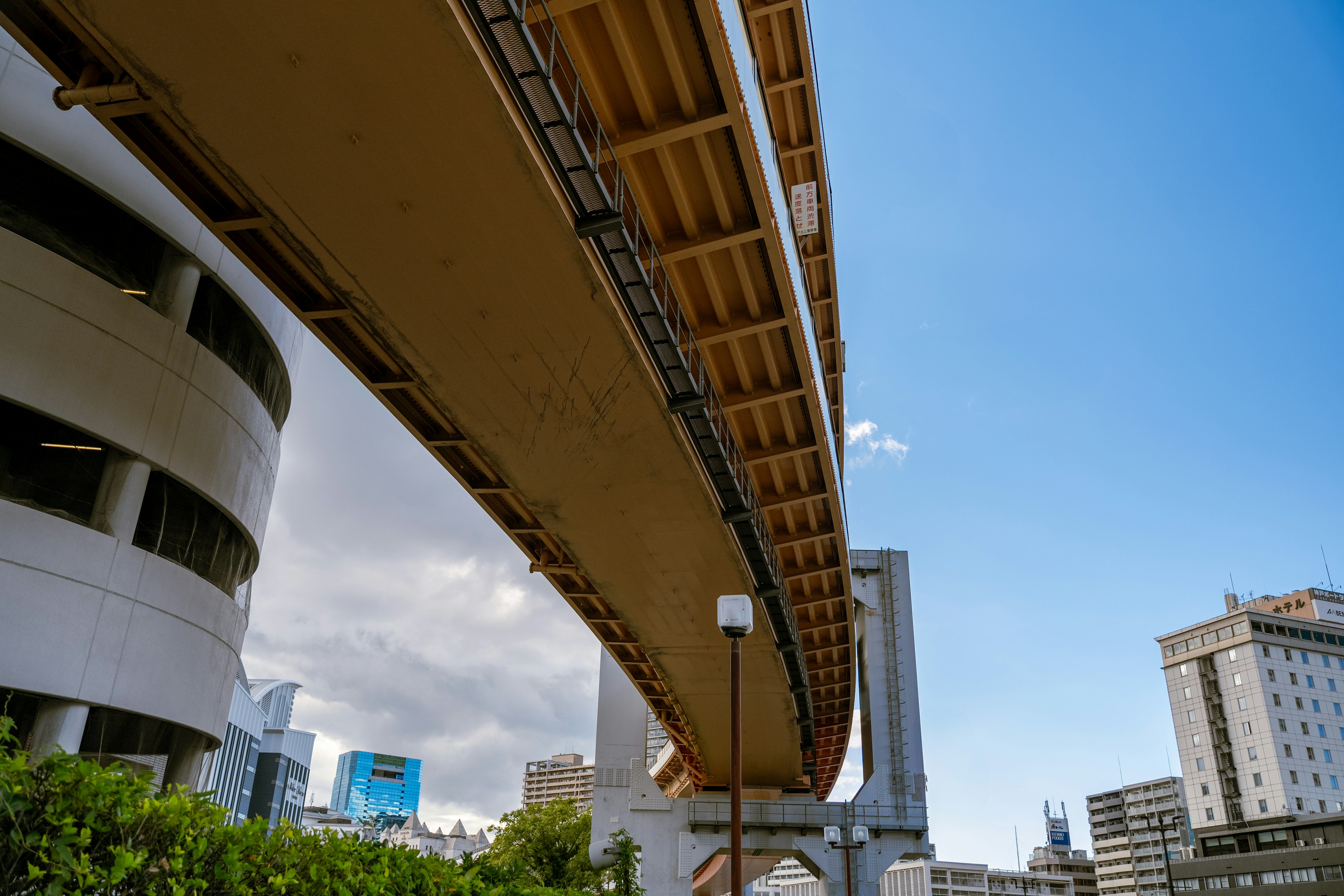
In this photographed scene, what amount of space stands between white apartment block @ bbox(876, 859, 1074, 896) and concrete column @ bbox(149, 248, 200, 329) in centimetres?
16465

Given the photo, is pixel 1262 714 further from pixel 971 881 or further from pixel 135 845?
pixel 135 845

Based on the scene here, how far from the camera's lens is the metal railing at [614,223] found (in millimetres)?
9953

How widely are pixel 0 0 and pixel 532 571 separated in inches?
652

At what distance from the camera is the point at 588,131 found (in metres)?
12.2

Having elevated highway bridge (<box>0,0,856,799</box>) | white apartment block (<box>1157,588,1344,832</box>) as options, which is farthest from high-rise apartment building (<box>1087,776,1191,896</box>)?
elevated highway bridge (<box>0,0,856,799</box>)

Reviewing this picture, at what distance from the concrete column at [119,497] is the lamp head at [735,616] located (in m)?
10.2

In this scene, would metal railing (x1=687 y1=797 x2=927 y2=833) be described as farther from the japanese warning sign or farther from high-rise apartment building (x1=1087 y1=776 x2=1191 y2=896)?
high-rise apartment building (x1=1087 y1=776 x2=1191 y2=896)

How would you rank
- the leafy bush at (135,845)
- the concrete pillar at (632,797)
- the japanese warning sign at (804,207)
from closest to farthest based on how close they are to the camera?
the leafy bush at (135,845), the japanese warning sign at (804,207), the concrete pillar at (632,797)

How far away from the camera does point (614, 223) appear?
11781 mm

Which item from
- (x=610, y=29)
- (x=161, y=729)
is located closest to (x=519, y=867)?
(x=161, y=729)

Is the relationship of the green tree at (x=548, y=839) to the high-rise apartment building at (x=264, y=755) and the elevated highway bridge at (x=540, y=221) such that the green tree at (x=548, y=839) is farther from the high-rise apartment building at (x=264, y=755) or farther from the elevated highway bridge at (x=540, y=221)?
the elevated highway bridge at (x=540, y=221)

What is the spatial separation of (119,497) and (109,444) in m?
0.89

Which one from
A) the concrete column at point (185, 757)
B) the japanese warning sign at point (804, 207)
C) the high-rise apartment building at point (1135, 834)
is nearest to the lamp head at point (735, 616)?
the concrete column at point (185, 757)

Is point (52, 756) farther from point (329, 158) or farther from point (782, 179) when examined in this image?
point (782, 179)
